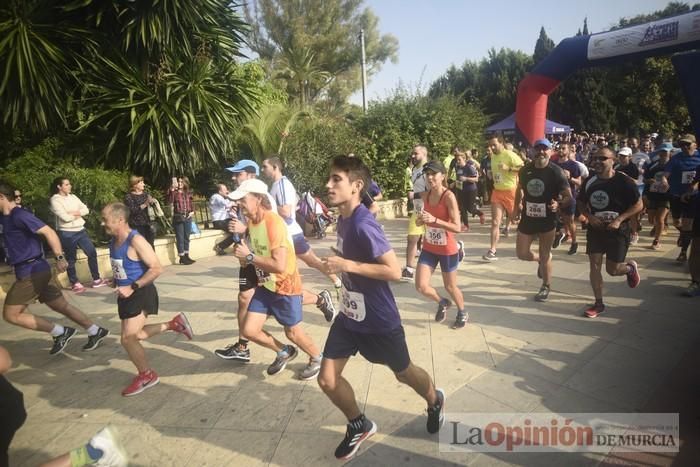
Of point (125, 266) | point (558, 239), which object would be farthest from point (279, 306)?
point (558, 239)

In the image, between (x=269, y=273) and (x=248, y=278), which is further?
(x=248, y=278)

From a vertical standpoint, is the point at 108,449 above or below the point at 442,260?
below

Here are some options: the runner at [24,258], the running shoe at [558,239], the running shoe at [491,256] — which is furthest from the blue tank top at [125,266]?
the running shoe at [558,239]

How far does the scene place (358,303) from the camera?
8.31 feet

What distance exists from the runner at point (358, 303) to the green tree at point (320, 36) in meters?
27.1

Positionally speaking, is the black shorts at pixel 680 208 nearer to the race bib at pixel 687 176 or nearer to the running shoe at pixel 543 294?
the race bib at pixel 687 176

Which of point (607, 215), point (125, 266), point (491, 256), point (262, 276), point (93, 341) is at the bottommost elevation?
point (93, 341)

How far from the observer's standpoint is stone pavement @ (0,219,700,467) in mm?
2834

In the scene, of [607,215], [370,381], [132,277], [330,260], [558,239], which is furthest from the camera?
[558,239]

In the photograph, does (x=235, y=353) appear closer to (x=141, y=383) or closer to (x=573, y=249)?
(x=141, y=383)

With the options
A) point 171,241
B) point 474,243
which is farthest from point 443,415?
point 171,241

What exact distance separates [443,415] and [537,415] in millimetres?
667

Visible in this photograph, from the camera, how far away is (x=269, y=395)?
3418 mm

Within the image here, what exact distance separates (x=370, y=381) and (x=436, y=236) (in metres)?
1.61
